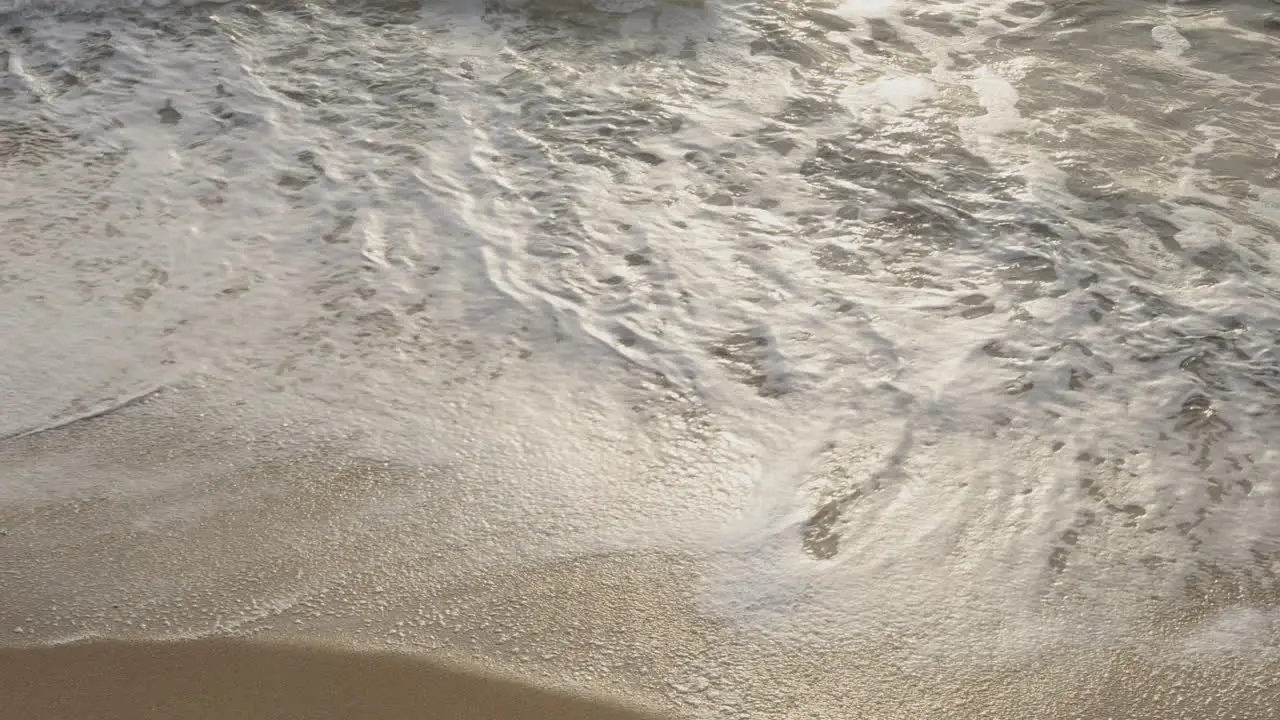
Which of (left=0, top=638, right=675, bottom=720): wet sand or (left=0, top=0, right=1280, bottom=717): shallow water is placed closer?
(left=0, top=638, right=675, bottom=720): wet sand

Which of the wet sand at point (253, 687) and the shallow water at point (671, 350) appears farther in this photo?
the shallow water at point (671, 350)

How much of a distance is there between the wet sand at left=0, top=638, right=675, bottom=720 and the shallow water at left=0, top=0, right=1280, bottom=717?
82 millimetres

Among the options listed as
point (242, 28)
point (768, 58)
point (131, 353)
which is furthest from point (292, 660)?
point (242, 28)

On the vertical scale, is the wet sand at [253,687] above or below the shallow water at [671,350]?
below

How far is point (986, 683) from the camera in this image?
2.58 m

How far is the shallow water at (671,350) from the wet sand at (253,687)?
0.08 meters

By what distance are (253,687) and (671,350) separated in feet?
5.44

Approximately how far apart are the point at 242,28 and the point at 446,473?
3940mm

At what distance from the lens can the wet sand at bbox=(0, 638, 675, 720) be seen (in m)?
2.48

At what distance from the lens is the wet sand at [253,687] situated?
248 cm

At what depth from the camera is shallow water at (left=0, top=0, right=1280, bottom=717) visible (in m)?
2.78

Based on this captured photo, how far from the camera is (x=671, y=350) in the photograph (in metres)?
3.69

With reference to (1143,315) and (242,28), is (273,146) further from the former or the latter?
(1143,315)

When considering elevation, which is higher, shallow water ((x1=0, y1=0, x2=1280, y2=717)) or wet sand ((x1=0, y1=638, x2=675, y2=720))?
shallow water ((x1=0, y1=0, x2=1280, y2=717))
